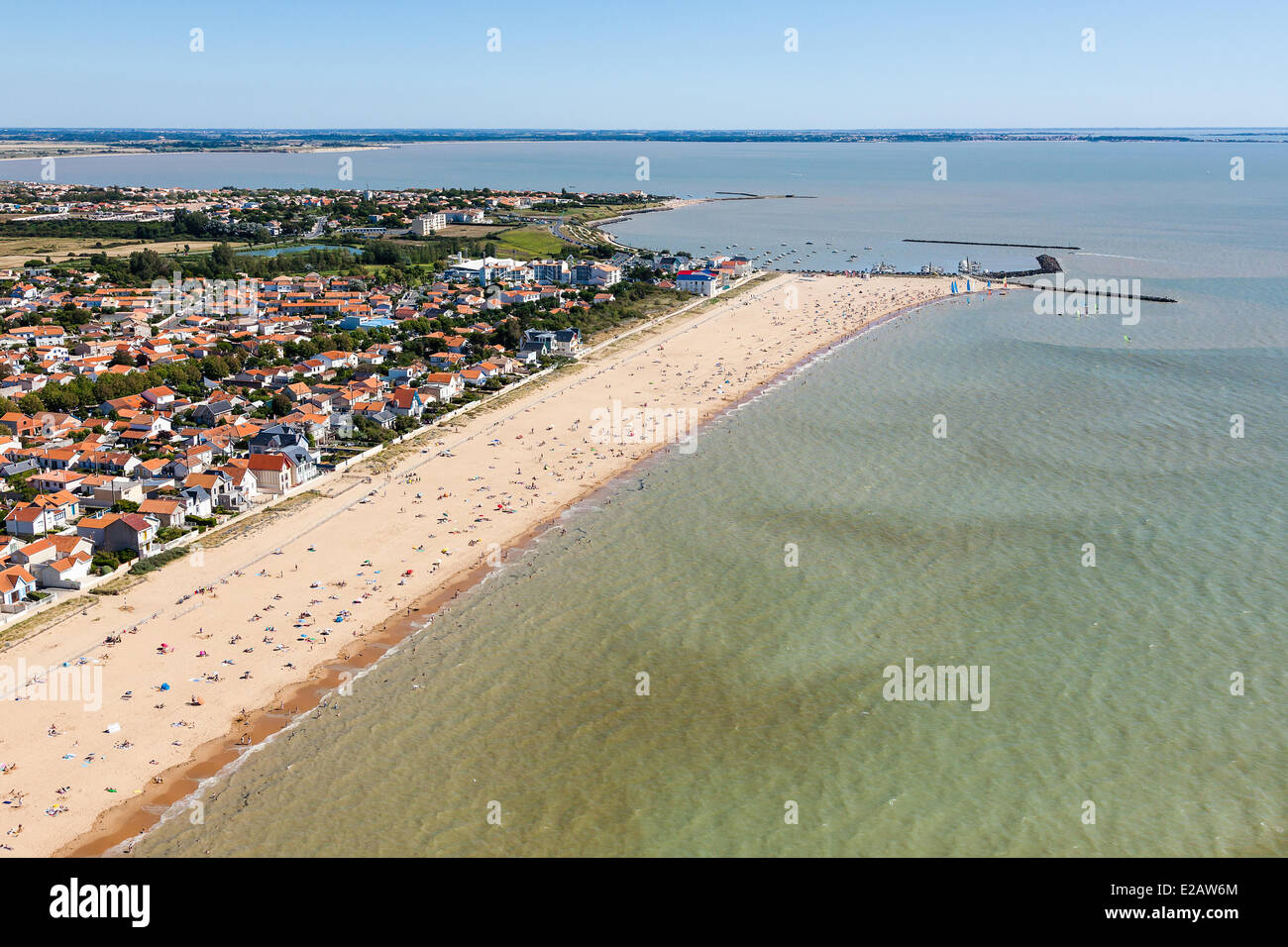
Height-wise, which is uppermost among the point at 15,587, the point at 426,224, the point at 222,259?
the point at 426,224

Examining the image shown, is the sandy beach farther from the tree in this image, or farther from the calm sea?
the tree

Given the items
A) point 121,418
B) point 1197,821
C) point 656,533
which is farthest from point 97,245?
point 1197,821

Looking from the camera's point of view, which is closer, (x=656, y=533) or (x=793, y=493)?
(x=656, y=533)

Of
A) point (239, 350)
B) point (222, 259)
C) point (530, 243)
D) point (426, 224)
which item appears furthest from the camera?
point (426, 224)

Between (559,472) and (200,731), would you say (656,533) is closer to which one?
(559,472)

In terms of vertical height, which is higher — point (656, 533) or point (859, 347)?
point (859, 347)

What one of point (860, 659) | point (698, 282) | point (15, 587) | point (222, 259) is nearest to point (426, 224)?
point (222, 259)

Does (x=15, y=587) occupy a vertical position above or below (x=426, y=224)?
below

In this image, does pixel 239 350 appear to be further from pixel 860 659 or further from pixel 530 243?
pixel 530 243
